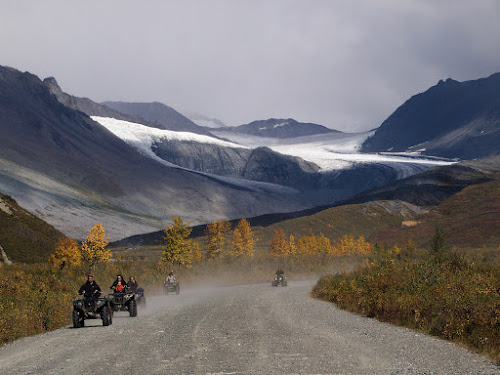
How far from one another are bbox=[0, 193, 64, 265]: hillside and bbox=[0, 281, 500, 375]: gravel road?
6704 centimetres

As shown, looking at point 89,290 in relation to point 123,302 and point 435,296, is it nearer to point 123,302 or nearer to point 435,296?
point 123,302

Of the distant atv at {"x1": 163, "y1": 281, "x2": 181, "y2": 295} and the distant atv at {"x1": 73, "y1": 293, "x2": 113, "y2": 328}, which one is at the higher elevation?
the distant atv at {"x1": 73, "y1": 293, "x2": 113, "y2": 328}

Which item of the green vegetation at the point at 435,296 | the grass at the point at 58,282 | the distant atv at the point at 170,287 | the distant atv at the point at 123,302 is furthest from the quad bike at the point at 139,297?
the distant atv at the point at 170,287

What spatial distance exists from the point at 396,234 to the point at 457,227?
2513 centimetres

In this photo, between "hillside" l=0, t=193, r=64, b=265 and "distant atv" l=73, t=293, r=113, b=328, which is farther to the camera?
"hillside" l=0, t=193, r=64, b=265

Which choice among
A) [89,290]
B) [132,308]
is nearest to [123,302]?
[132,308]

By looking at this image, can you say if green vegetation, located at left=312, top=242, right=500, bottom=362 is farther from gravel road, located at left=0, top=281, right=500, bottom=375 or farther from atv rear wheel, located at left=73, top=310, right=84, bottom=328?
atv rear wheel, located at left=73, top=310, right=84, bottom=328

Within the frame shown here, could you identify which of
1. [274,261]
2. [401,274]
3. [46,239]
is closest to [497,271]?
[401,274]

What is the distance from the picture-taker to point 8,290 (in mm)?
23578

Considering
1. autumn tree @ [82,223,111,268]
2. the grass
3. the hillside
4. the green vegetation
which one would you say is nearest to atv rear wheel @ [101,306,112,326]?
the grass

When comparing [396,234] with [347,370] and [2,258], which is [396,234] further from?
[347,370]

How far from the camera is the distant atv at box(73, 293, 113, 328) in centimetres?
2245

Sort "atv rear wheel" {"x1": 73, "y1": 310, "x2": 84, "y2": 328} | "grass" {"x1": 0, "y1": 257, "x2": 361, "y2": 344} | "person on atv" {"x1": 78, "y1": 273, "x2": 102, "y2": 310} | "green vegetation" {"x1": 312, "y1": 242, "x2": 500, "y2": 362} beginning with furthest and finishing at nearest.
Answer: "person on atv" {"x1": 78, "y1": 273, "x2": 102, "y2": 310}
"atv rear wheel" {"x1": 73, "y1": 310, "x2": 84, "y2": 328}
"grass" {"x1": 0, "y1": 257, "x2": 361, "y2": 344}
"green vegetation" {"x1": 312, "y1": 242, "x2": 500, "y2": 362}

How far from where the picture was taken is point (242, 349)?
15070 millimetres
